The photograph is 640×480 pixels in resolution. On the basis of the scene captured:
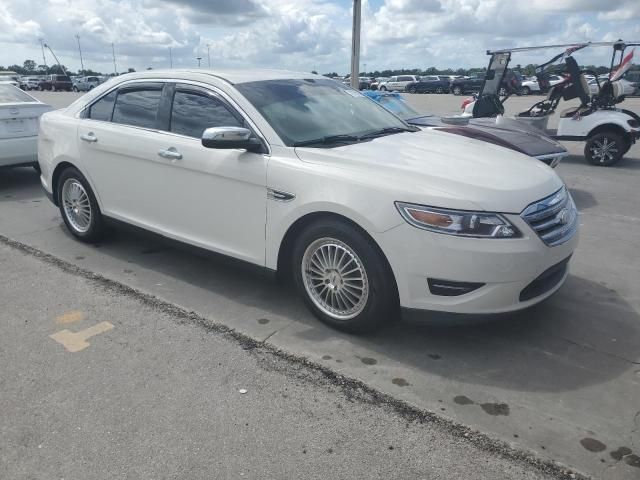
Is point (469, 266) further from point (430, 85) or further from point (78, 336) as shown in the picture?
point (430, 85)

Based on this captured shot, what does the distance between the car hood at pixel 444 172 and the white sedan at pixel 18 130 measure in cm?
589

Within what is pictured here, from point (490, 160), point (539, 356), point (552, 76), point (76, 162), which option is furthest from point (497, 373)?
point (552, 76)

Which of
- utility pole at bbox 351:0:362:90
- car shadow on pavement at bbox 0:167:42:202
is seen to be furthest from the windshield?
utility pole at bbox 351:0:362:90

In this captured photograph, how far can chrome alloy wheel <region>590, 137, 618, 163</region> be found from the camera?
33.6 feet

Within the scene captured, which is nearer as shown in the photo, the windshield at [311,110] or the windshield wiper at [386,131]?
the windshield at [311,110]

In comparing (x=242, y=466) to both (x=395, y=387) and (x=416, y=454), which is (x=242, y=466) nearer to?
(x=416, y=454)

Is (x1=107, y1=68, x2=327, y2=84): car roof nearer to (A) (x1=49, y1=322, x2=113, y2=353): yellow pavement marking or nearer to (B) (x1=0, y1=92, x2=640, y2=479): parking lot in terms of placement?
(B) (x1=0, y1=92, x2=640, y2=479): parking lot

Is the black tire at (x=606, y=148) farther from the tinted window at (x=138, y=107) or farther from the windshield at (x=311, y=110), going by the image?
the tinted window at (x=138, y=107)

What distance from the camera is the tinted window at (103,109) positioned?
4889mm

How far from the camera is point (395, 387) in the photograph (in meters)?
3.00

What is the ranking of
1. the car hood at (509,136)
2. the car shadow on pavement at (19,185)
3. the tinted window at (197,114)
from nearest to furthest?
the tinted window at (197,114) → the car hood at (509,136) → the car shadow on pavement at (19,185)

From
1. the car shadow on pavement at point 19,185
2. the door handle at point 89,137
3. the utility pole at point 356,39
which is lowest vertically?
the car shadow on pavement at point 19,185

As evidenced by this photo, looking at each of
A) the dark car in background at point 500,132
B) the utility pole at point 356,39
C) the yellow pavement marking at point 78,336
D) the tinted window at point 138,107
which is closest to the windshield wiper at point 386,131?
the tinted window at point 138,107

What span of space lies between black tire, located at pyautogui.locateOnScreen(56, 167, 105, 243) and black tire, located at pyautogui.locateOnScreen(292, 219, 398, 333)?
2.47 meters
